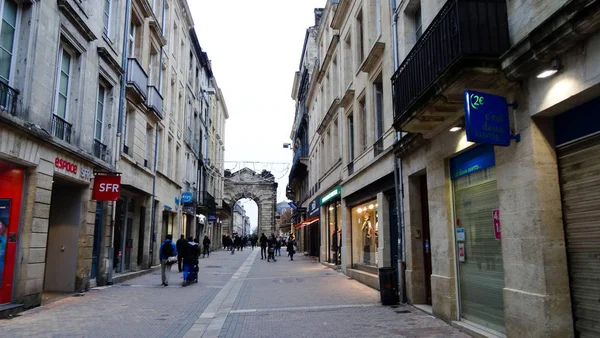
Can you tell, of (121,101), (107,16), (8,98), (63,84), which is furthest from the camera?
(121,101)

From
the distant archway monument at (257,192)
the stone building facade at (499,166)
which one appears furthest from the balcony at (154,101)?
the distant archway monument at (257,192)

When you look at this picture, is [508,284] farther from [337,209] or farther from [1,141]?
[337,209]

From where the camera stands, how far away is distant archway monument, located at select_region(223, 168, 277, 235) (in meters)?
62.3

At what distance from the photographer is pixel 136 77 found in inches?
643

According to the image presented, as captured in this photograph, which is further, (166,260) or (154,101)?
(154,101)

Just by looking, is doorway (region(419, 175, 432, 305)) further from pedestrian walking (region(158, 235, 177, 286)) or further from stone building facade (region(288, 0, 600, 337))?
pedestrian walking (region(158, 235, 177, 286))

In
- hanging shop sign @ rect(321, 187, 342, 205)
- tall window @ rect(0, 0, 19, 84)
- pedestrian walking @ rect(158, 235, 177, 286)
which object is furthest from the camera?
hanging shop sign @ rect(321, 187, 342, 205)

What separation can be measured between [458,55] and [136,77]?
13297 mm

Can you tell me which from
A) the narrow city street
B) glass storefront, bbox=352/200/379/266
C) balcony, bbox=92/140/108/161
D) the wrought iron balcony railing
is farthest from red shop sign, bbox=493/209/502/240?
the wrought iron balcony railing

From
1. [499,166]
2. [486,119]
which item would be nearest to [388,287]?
[499,166]

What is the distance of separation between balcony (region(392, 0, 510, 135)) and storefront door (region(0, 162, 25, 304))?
8.26m

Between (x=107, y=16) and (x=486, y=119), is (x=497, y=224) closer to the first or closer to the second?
(x=486, y=119)

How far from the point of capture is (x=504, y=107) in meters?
6.25

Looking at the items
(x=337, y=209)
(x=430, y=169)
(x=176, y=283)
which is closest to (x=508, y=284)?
(x=430, y=169)
